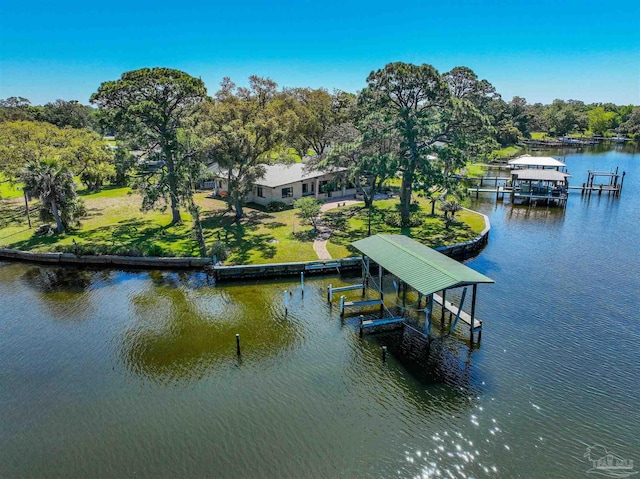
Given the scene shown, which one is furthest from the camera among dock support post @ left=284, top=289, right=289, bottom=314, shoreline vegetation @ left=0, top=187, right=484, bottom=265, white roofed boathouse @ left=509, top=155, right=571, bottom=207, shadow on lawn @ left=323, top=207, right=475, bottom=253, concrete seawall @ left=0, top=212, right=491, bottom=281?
white roofed boathouse @ left=509, top=155, right=571, bottom=207

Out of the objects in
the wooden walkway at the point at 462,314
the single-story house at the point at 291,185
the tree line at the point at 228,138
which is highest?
the tree line at the point at 228,138

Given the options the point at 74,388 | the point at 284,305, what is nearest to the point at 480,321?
the point at 284,305

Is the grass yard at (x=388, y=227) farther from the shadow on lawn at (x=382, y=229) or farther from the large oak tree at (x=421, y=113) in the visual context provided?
the large oak tree at (x=421, y=113)

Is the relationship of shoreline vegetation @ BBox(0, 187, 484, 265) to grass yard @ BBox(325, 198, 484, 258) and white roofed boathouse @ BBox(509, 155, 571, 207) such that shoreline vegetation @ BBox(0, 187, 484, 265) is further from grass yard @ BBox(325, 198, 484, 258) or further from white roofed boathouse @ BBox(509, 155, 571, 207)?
white roofed boathouse @ BBox(509, 155, 571, 207)

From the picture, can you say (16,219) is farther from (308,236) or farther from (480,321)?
(480,321)

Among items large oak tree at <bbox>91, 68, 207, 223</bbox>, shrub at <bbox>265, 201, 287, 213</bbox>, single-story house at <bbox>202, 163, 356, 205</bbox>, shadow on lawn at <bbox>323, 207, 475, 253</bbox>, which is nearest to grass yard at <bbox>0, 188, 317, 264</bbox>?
shrub at <bbox>265, 201, 287, 213</bbox>

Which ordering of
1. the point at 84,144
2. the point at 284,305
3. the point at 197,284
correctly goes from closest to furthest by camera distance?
the point at 284,305, the point at 197,284, the point at 84,144

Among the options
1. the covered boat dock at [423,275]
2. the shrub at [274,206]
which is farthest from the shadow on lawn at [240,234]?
the covered boat dock at [423,275]
